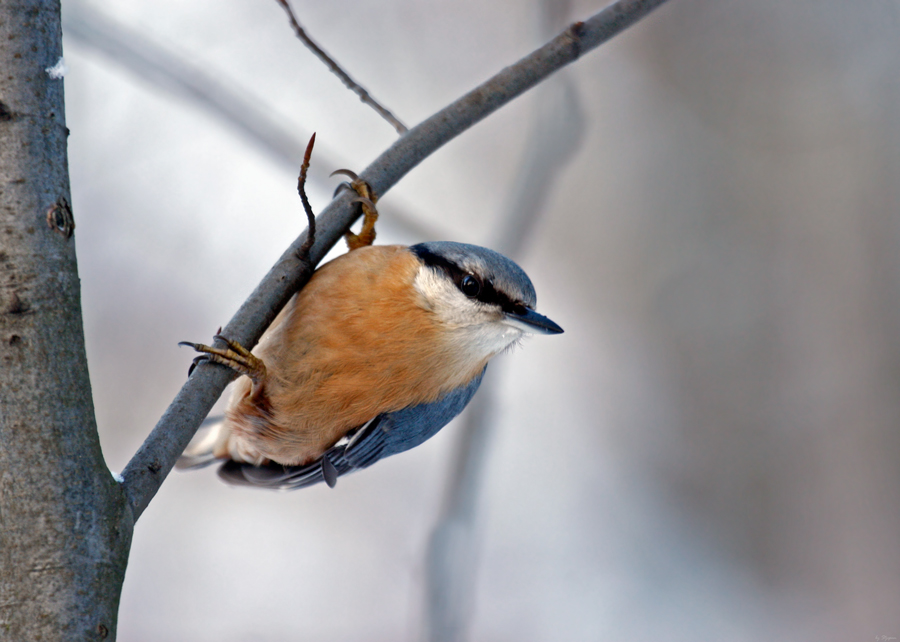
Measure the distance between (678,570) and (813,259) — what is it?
165 centimetres

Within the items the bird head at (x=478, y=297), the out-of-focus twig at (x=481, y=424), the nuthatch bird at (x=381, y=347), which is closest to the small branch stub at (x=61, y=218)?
the nuthatch bird at (x=381, y=347)

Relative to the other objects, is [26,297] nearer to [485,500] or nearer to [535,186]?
[535,186]

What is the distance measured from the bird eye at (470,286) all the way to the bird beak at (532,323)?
95 millimetres

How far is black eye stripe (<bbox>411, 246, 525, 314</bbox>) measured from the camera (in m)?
1.48

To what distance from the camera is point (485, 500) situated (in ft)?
8.49

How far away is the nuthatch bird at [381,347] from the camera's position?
1.52m

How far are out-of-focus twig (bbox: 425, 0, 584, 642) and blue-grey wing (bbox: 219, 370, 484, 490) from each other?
0.32m

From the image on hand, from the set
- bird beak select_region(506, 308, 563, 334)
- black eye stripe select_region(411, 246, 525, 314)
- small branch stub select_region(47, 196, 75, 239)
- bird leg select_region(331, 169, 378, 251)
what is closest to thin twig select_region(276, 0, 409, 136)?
bird leg select_region(331, 169, 378, 251)

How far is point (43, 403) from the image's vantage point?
0.84 meters

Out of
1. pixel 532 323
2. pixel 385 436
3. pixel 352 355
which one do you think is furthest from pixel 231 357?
pixel 532 323

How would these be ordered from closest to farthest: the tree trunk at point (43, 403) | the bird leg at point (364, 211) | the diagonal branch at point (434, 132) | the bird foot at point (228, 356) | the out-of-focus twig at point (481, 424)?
the tree trunk at point (43, 403) < the bird foot at point (228, 356) < the diagonal branch at point (434, 132) < the bird leg at point (364, 211) < the out-of-focus twig at point (481, 424)

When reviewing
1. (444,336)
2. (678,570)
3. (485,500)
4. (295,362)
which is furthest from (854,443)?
(295,362)

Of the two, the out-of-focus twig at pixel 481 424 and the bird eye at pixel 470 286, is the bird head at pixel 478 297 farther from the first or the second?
the out-of-focus twig at pixel 481 424

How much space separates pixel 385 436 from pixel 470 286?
41cm
